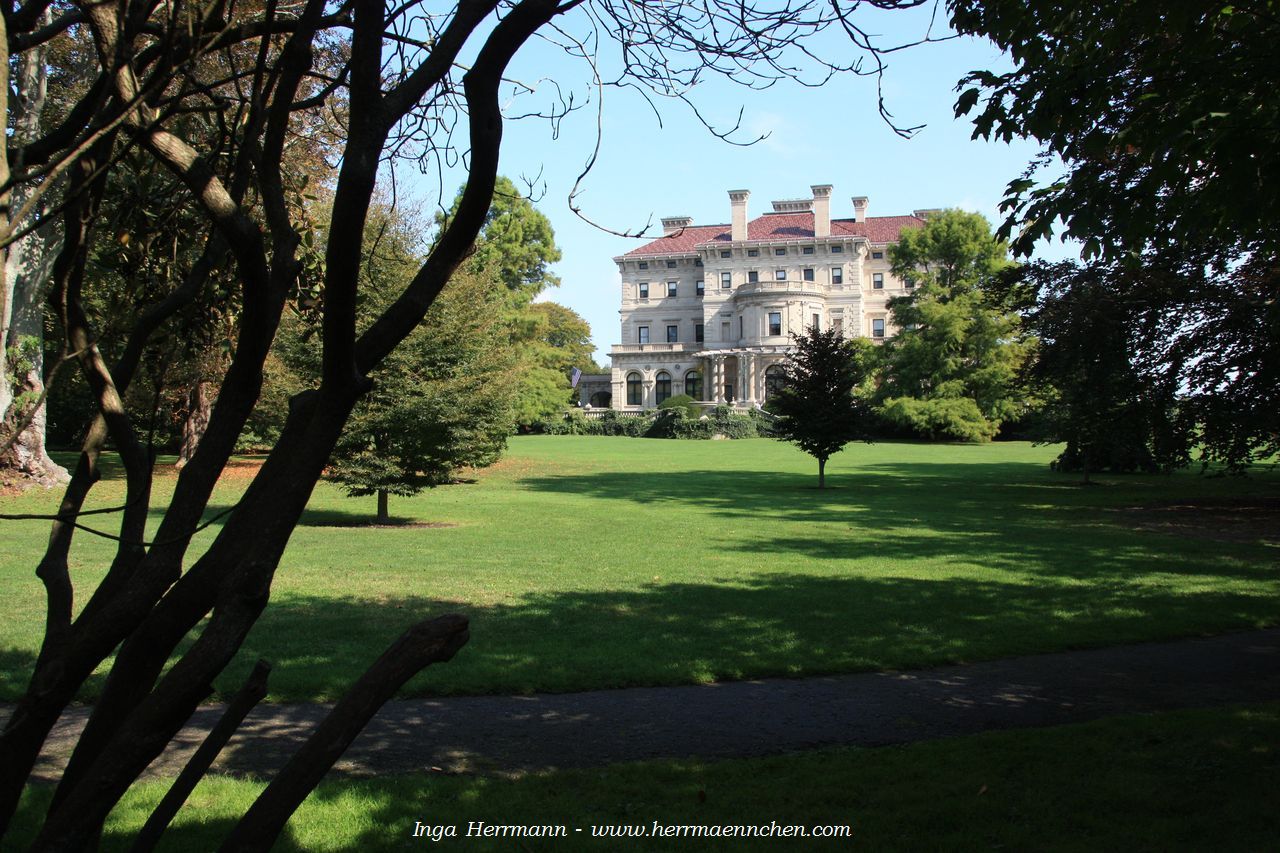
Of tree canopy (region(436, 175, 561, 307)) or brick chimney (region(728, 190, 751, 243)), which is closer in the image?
tree canopy (region(436, 175, 561, 307))

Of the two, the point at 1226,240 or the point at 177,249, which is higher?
the point at 1226,240

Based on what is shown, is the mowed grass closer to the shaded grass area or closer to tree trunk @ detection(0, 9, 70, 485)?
tree trunk @ detection(0, 9, 70, 485)

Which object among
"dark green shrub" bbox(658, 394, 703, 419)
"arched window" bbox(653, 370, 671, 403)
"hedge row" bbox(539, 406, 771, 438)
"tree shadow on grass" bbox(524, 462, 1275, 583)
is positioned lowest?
"tree shadow on grass" bbox(524, 462, 1275, 583)

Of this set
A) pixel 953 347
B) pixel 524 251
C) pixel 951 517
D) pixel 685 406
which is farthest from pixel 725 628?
pixel 685 406

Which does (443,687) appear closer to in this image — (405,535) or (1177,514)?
(405,535)

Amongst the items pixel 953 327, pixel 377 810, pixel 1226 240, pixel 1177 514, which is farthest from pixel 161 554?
pixel 953 327

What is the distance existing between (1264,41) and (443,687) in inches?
261

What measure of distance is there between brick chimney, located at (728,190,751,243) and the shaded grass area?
85403mm

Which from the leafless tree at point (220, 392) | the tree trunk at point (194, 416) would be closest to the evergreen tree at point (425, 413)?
the tree trunk at point (194, 416)

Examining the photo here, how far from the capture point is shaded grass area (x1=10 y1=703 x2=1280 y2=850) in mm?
4242

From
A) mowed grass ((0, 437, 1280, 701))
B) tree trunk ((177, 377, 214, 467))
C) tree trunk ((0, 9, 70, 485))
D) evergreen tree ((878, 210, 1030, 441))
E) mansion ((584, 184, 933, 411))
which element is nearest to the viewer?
mowed grass ((0, 437, 1280, 701))

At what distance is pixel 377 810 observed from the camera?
4559 millimetres

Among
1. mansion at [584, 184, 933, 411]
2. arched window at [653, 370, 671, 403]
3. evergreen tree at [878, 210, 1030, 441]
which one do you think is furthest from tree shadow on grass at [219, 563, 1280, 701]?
arched window at [653, 370, 671, 403]

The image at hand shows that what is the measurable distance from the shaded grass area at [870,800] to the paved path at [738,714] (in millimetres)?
373
